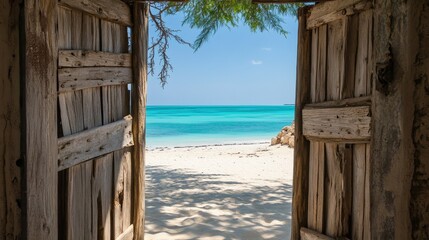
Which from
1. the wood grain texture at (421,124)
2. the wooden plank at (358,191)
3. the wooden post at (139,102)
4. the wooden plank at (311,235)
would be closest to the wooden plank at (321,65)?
the wooden plank at (358,191)

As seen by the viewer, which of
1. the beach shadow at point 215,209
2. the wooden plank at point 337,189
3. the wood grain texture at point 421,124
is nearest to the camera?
the wood grain texture at point 421,124

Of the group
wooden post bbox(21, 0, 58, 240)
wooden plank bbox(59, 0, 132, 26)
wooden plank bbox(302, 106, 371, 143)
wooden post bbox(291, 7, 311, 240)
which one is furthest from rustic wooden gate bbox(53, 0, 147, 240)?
wooden plank bbox(302, 106, 371, 143)

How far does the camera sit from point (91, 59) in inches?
116

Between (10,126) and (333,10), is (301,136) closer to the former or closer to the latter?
(333,10)

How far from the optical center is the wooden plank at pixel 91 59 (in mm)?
2604

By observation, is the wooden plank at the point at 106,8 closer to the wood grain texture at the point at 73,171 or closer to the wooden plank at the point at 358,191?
the wood grain texture at the point at 73,171

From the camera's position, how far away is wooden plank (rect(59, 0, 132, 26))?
2.74 metres

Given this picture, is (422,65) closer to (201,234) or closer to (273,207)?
(201,234)

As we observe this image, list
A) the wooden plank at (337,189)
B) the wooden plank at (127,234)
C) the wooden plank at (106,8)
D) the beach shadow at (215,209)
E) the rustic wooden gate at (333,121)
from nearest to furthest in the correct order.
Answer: the wooden plank at (106,8) → the rustic wooden gate at (333,121) → the wooden plank at (337,189) → the wooden plank at (127,234) → the beach shadow at (215,209)

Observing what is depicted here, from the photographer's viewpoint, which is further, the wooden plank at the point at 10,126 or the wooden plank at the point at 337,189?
the wooden plank at the point at 337,189

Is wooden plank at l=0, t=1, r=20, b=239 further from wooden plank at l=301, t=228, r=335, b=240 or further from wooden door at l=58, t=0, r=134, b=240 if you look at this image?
wooden plank at l=301, t=228, r=335, b=240

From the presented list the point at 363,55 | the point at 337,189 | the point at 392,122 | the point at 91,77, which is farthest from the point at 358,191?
the point at 91,77

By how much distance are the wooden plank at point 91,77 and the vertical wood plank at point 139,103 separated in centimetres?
13

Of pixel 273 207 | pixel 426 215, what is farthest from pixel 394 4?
pixel 273 207
